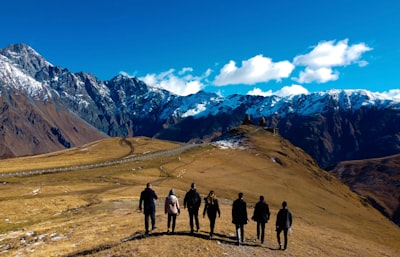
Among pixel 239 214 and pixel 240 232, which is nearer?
pixel 239 214

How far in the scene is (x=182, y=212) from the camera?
52.8 meters

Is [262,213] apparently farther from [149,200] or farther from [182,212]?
[182,212]

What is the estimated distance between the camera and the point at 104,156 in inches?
7057

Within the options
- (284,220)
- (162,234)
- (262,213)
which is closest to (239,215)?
(262,213)

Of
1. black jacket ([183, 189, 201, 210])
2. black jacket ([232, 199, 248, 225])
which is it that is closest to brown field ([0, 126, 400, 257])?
black jacket ([232, 199, 248, 225])

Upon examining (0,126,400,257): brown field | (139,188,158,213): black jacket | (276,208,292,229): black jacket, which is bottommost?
(0,126,400,257): brown field

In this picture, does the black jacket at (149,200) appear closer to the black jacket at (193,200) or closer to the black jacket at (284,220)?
the black jacket at (193,200)

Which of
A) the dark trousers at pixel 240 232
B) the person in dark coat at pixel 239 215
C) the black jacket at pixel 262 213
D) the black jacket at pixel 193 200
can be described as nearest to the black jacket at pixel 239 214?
the person in dark coat at pixel 239 215

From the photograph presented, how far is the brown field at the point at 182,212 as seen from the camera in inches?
1289

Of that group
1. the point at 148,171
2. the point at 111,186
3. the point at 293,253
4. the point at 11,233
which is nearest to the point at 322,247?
the point at 293,253

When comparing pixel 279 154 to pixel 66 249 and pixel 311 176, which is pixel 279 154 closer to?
pixel 311 176

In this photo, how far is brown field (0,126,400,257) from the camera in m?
32.8

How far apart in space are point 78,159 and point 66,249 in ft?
442

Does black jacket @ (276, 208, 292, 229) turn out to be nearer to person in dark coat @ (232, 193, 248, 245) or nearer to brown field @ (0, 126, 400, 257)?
brown field @ (0, 126, 400, 257)
